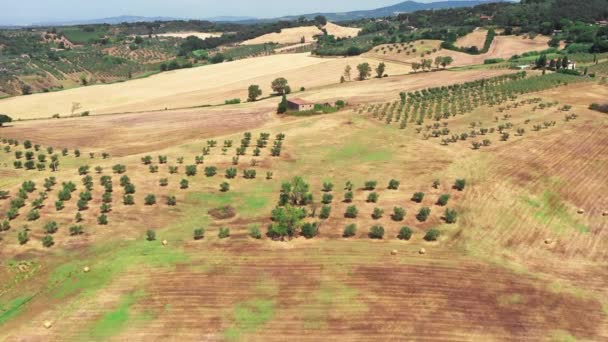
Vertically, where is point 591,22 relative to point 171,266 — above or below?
above

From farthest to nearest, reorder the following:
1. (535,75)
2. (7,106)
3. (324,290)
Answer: (7,106)
(535,75)
(324,290)

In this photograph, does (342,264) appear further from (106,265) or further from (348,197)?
(106,265)

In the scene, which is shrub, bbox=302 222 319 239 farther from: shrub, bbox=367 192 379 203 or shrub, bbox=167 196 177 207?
shrub, bbox=167 196 177 207

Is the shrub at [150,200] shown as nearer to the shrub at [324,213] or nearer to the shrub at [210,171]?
the shrub at [210,171]

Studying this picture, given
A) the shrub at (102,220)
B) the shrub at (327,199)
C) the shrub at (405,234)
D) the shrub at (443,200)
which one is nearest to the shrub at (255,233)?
the shrub at (327,199)

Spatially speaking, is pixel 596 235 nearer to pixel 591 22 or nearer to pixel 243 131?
pixel 243 131

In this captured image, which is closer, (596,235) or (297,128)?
(596,235)

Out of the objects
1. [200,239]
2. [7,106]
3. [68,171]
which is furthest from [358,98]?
[7,106]

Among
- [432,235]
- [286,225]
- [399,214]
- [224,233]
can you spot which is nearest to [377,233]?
[399,214]
